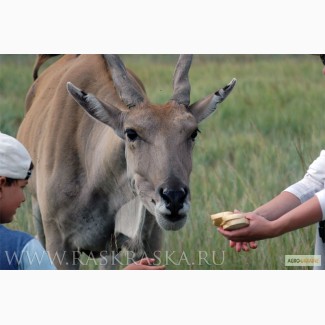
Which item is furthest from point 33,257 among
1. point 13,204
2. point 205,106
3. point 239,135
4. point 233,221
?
point 239,135

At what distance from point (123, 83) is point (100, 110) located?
314 millimetres

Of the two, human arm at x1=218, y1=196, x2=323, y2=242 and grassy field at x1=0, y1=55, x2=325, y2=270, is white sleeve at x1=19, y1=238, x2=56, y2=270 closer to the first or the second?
human arm at x1=218, y1=196, x2=323, y2=242

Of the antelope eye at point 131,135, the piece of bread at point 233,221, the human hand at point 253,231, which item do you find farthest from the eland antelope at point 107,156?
the human hand at point 253,231

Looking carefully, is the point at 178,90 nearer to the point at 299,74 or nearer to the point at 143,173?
the point at 143,173

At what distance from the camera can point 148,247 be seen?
17.8ft

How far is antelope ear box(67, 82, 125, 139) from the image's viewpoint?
501cm

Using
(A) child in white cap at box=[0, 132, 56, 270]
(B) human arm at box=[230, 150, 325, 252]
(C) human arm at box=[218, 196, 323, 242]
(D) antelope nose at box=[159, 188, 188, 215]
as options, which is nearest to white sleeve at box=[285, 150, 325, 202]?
(B) human arm at box=[230, 150, 325, 252]

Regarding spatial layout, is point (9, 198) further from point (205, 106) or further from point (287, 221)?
point (205, 106)

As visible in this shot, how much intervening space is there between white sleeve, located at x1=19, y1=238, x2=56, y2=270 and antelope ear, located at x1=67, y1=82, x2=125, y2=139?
156 cm

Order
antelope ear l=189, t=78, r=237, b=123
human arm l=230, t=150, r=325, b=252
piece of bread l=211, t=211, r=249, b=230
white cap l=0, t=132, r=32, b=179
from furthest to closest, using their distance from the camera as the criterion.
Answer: antelope ear l=189, t=78, r=237, b=123 → human arm l=230, t=150, r=325, b=252 → piece of bread l=211, t=211, r=249, b=230 → white cap l=0, t=132, r=32, b=179

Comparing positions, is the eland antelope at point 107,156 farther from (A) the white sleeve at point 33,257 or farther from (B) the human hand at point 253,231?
(A) the white sleeve at point 33,257

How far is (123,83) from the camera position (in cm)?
532

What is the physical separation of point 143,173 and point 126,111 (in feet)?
1.25
